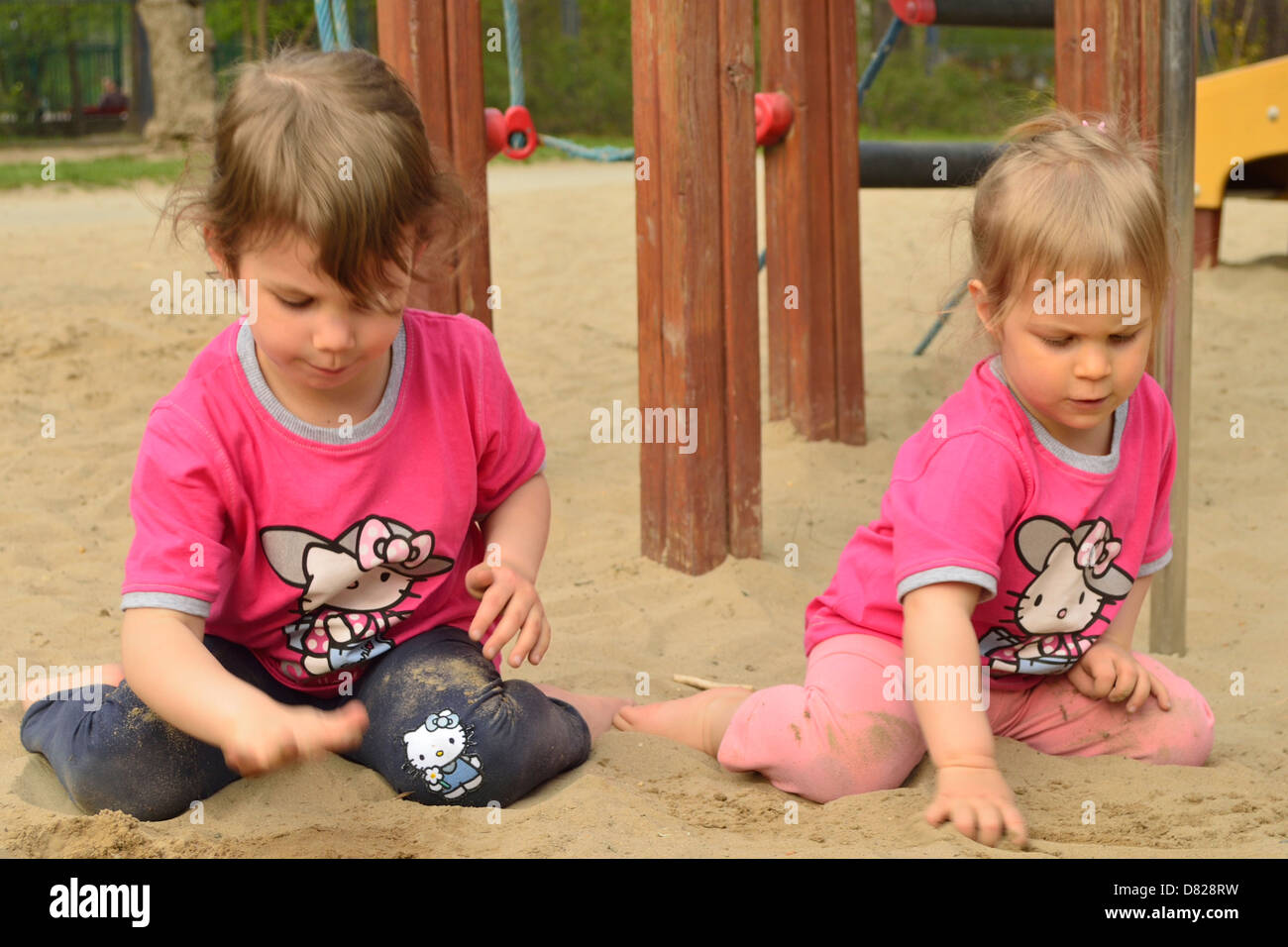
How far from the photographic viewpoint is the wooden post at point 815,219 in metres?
3.99

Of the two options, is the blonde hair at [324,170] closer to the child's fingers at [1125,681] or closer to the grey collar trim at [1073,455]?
the grey collar trim at [1073,455]

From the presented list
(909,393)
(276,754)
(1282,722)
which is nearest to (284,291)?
(276,754)

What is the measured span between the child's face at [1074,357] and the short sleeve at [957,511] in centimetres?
10

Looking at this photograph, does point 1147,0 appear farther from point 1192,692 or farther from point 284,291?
point 284,291

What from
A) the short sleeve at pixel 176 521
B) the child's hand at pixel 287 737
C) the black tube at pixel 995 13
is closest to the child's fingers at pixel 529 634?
the child's hand at pixel 287 737

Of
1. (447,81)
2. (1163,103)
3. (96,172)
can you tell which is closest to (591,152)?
(447,81)

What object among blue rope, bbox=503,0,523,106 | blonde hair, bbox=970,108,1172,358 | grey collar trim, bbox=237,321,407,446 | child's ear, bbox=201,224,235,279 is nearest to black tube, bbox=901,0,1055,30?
blue rope, bbox=503,0,523,106

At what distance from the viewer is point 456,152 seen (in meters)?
3.15

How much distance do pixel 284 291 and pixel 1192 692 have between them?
146 centimetres

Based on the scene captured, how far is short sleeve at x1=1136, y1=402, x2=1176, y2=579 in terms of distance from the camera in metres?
2.14

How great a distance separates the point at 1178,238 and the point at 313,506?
1.58 m

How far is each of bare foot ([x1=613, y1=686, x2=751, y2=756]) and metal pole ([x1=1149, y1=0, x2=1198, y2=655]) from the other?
0.93 m

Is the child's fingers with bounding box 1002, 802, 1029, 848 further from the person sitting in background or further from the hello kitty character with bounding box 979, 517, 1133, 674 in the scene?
the person sitting in background
